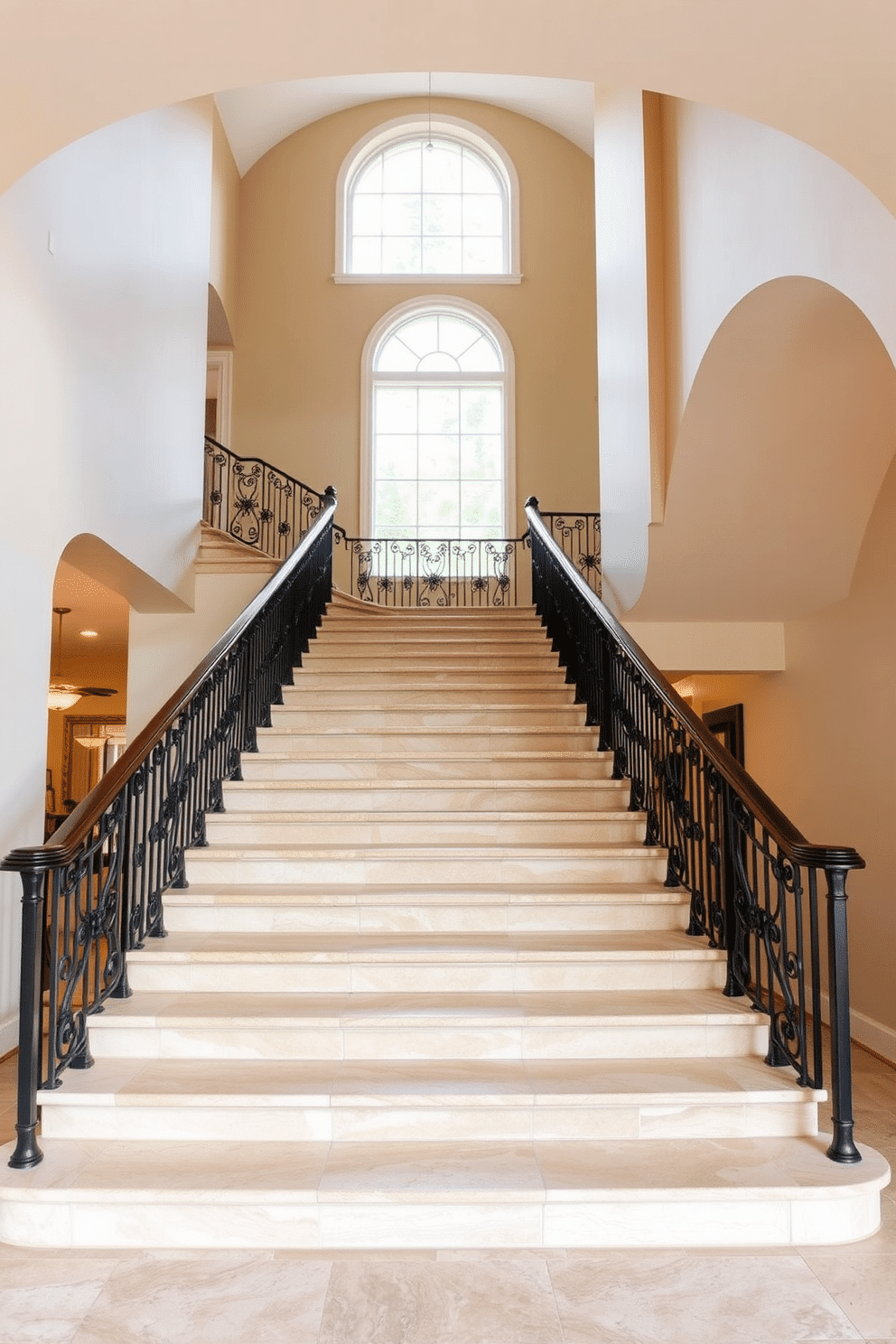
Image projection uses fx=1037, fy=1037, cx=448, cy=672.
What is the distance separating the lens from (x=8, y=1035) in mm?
4984

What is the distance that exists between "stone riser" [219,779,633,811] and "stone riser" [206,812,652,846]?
0.96 ft

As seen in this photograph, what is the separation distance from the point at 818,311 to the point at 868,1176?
3453 millimetres

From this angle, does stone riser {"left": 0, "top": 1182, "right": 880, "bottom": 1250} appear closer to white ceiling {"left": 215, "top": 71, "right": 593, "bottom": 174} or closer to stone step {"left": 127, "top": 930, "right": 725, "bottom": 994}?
stone step {"left": 127, "top": 930, "right": 725, "bottom": 994}

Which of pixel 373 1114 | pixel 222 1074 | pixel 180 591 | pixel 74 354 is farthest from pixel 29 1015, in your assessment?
pixel 180 591

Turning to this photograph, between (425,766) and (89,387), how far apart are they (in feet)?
9.92

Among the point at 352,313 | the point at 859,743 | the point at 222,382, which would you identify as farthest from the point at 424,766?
the point at 352,313

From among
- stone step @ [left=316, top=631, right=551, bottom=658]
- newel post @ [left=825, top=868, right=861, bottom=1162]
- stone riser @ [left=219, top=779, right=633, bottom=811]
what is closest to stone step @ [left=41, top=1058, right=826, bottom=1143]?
newel post @ [left=825, top=868, right=861, bottom=1162]

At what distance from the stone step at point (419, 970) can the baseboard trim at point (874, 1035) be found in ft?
7.47

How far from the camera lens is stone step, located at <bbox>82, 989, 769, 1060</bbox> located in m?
3.52

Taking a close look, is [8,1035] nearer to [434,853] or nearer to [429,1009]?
[434,853]

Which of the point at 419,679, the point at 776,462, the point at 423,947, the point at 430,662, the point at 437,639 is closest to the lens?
the point at 423,947

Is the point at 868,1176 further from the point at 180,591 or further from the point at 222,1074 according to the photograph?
the point at 180,591

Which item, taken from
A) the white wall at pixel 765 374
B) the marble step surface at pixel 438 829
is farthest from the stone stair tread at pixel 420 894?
the white wall at pixel 765 374

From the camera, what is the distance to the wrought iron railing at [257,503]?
10.6 m
